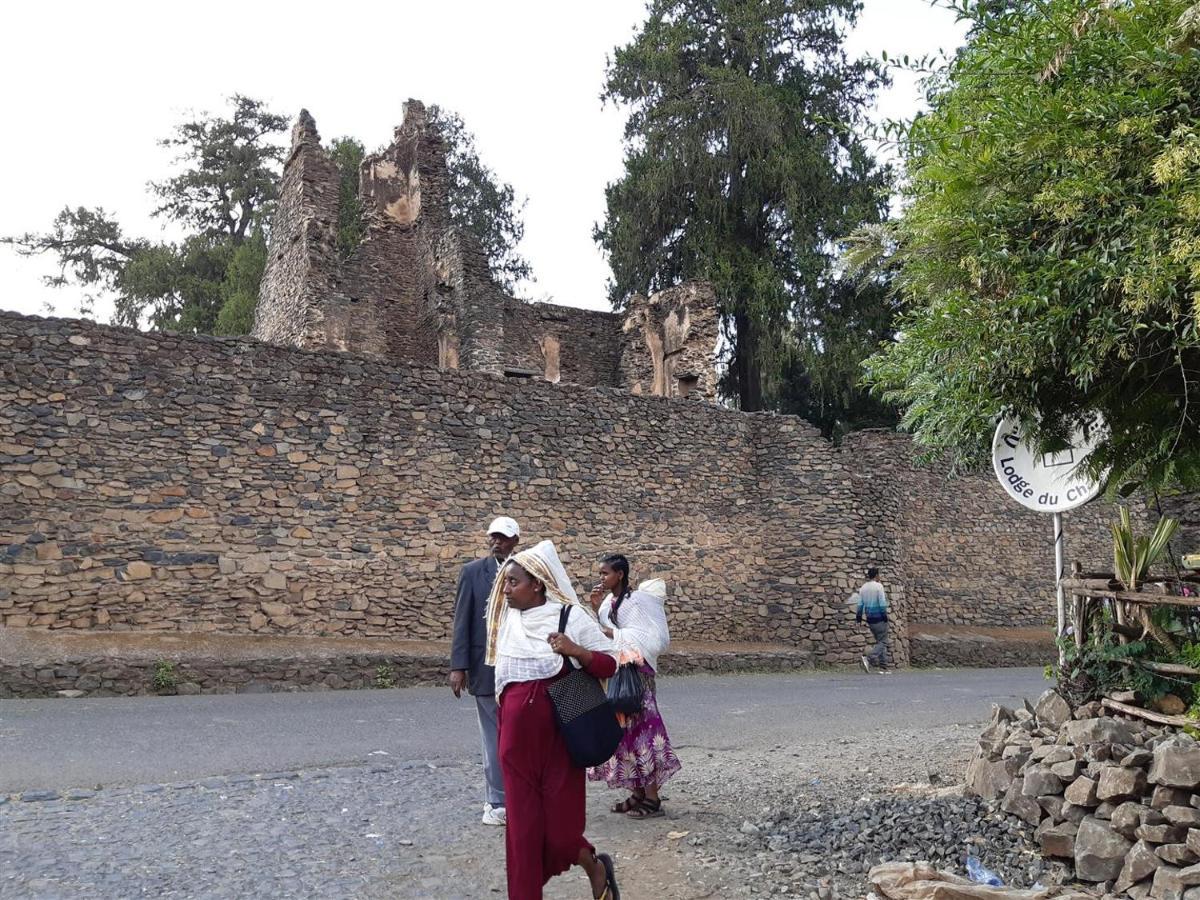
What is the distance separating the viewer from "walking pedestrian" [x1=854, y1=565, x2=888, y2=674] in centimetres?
1842

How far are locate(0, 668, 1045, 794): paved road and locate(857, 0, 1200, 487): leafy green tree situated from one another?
4675mm

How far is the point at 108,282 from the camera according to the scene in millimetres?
34375

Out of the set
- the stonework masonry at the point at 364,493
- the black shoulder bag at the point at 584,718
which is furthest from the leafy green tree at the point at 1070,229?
the stonework masonry at the point at 364,493

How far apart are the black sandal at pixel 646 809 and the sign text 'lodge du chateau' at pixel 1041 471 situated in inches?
110

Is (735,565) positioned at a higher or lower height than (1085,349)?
lower

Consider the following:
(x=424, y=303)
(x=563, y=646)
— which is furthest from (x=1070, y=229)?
(x=424, y=303)

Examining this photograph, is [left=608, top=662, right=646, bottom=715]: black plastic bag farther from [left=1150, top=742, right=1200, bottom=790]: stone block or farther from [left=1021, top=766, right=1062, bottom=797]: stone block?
[left=1150, top=742, right=1200, bottom=790]: stone block

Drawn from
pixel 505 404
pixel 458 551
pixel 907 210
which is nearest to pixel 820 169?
pixel 505 404

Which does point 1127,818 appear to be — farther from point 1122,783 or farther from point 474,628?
point 474,628

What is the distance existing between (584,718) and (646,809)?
2107 millimetres

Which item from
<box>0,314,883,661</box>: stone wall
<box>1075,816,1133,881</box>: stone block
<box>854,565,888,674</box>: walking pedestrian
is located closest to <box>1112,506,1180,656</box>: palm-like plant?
<box>1075,816,1133,881</box>: stone block

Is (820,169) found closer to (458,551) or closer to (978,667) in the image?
(978,667)

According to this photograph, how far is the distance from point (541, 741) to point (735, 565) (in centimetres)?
1479

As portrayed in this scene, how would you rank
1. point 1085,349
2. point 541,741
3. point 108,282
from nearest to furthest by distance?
point 541,741 → point 1085,349 → point 108,282
